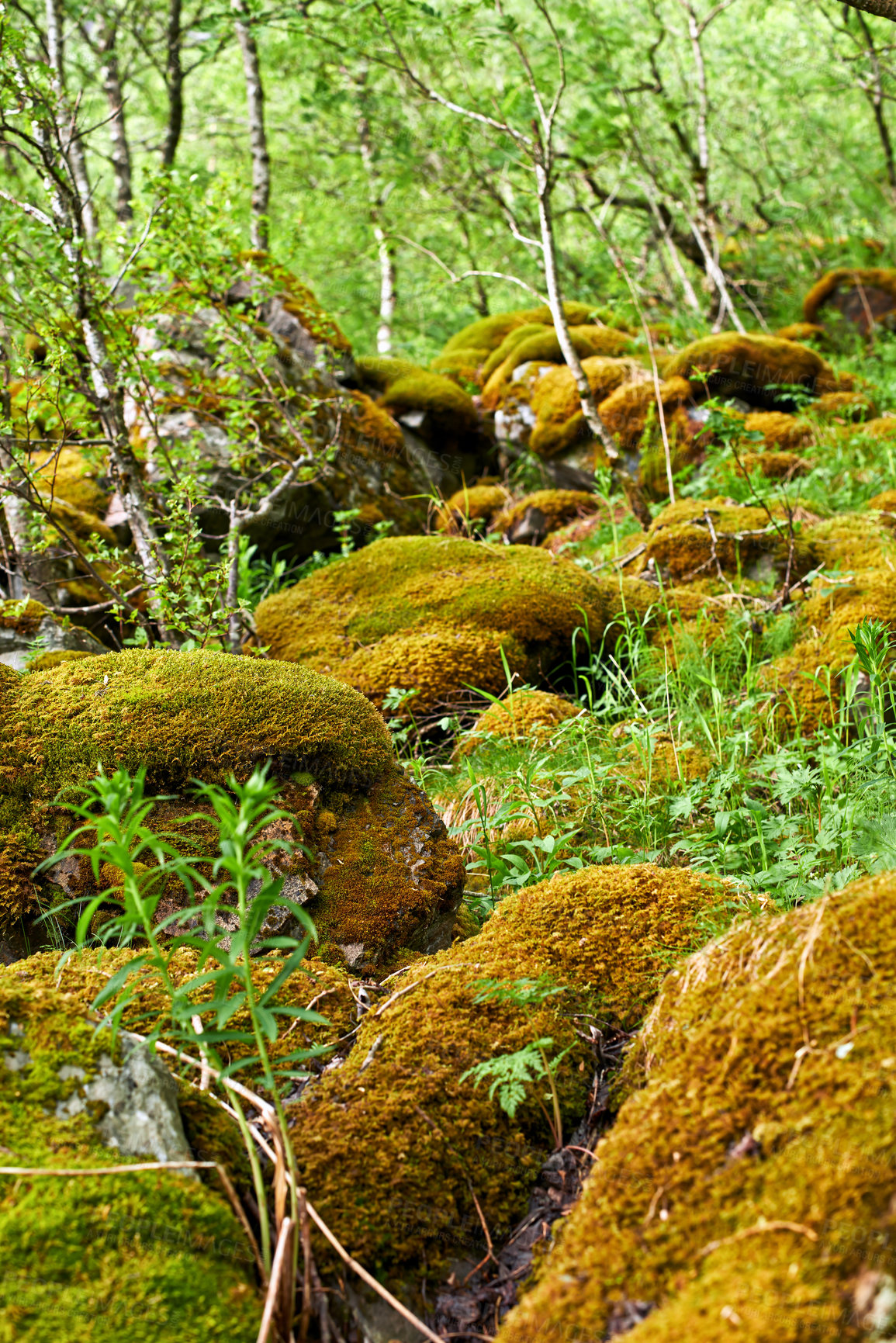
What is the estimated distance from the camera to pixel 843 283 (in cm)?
1181

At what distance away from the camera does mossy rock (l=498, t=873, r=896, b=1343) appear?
1045 mm

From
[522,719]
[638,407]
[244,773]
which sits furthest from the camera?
[638,407]

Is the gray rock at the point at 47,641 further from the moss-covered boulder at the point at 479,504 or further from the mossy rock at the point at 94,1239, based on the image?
the moss-covered boulder at the point at 479,504

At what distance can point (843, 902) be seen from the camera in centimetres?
157

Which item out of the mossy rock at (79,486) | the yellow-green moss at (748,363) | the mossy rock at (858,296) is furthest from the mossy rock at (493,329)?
the mossy rock at (79,486)

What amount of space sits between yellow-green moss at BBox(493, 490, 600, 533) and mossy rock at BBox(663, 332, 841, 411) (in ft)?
5.83

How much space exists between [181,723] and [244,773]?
0.27m

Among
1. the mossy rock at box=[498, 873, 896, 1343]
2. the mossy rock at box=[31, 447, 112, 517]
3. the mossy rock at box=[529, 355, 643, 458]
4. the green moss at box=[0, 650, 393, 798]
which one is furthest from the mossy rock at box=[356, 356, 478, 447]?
the mossy rock at box=[498, 873, 896, 1343]

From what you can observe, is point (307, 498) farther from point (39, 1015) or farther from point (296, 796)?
point (39, 1015)

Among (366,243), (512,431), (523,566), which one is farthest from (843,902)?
(366,243)

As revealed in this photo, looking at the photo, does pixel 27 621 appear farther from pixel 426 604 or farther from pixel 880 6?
pixel 880 6

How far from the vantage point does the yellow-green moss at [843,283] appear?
11.6 meters

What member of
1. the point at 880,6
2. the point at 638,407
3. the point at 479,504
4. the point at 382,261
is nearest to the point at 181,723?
the point at 880,6

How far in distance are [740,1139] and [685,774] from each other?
2.32m
